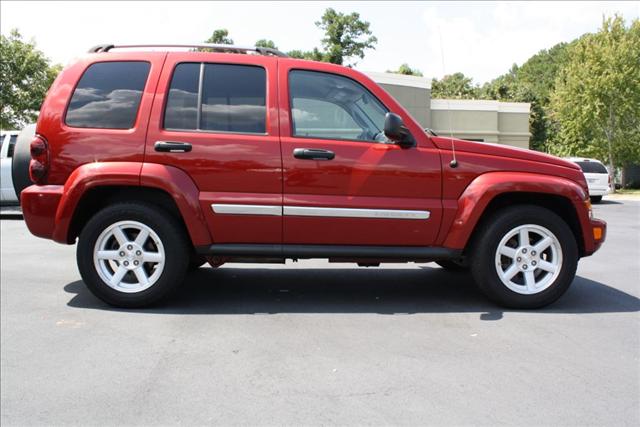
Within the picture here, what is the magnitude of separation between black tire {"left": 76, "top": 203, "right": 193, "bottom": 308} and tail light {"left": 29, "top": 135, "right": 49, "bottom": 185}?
21.8 inches

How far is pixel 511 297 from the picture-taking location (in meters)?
4.51

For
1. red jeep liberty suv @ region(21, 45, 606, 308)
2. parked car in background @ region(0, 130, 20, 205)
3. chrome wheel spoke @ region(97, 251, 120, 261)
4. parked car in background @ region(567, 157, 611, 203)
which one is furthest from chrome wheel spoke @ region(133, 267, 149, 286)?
parked car in background @ region(567, 157, 611, 203)

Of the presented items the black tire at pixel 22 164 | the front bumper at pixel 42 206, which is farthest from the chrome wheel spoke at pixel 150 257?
the black tire at pixel 22 164

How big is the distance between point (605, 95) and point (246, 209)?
1142 inches

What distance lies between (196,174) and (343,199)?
1.21 m

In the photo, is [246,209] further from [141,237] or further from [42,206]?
[42,206]

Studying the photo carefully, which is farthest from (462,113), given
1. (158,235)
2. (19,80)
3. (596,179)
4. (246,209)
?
(158,235)

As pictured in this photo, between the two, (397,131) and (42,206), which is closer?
(397,131)

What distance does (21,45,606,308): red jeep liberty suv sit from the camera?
4.35 m

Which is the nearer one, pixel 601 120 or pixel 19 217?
pixel 19 217

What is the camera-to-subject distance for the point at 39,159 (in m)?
4.42

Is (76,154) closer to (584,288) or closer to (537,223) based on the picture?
(537,223)

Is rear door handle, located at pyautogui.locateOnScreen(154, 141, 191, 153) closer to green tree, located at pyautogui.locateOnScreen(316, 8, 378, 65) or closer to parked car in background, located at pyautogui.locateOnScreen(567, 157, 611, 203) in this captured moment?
parked car in background, located at pyautogui.locateOnScreen(567, 157, 611, 203)

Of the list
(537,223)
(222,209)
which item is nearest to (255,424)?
(222,209)
